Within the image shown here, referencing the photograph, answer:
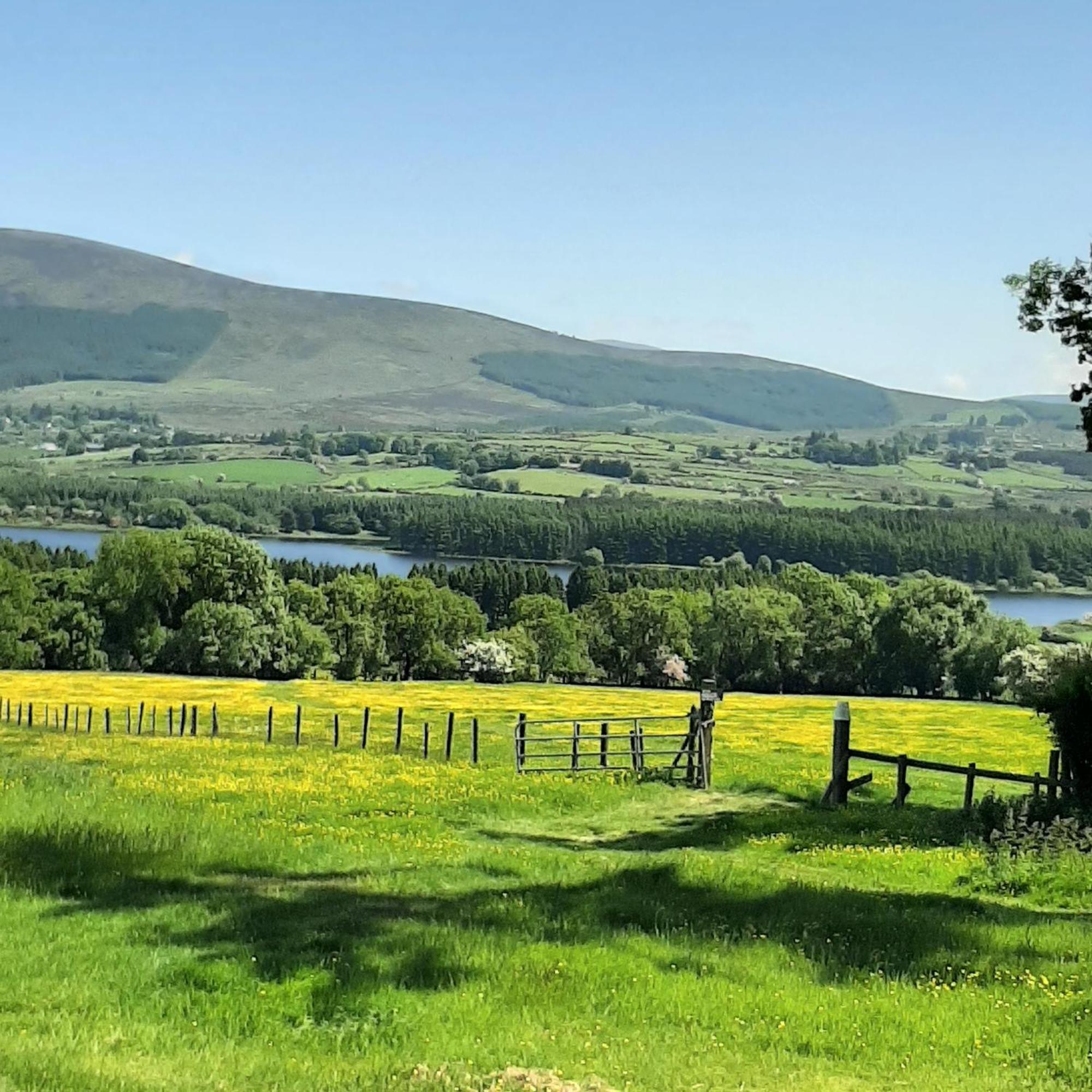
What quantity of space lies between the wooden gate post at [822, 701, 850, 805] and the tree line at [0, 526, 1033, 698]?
276 ft

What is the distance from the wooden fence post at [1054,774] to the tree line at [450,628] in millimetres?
86790

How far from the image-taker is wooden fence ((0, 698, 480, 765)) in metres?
34.7

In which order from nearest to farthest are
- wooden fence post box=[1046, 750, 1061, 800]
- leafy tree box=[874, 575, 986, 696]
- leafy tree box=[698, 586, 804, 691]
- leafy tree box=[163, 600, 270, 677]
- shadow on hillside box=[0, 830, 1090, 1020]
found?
shadow on hillside box=[0, 830, 1090, 1020]
wooden fence post box=[1046, 750, 1061, 800]
leafy tree box=[163, 600, 270, 677]
leafy tree box=[874, 575, 986, 696]
leafy tree box=[698, 586, 804, 691]

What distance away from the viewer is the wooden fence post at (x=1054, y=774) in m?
21.6

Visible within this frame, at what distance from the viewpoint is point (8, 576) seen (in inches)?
4412

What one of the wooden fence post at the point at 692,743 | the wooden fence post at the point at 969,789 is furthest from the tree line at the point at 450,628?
the wooden fence post at the point at 969,789

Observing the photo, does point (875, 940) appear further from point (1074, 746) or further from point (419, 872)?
point (1074, 746)

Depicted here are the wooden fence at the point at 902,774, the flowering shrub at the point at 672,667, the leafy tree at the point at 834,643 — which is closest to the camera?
the wooden fence at the point at 902,774

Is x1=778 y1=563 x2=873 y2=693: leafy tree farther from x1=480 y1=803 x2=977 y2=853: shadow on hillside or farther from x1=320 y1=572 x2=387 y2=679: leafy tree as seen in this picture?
x1=480 y1=803 x2=977 y2=853: shadow on hillside

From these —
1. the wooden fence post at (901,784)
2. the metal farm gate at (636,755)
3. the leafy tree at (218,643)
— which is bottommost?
the leafy tree at (218,643)

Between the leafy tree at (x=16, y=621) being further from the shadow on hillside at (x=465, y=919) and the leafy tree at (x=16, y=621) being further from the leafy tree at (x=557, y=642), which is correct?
the shadow on hillside at (x=465, y=919)

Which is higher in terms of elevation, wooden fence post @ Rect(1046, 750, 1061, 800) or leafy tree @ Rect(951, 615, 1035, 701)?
wooden fence post @ Rect(1046, 750, 1061, 800)

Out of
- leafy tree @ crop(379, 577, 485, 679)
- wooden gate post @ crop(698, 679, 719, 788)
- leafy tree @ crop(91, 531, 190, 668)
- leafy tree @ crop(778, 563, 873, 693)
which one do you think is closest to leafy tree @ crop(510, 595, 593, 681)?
leafy tree @ crop(379, 577, 485, 679)

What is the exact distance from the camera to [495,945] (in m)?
11.2
